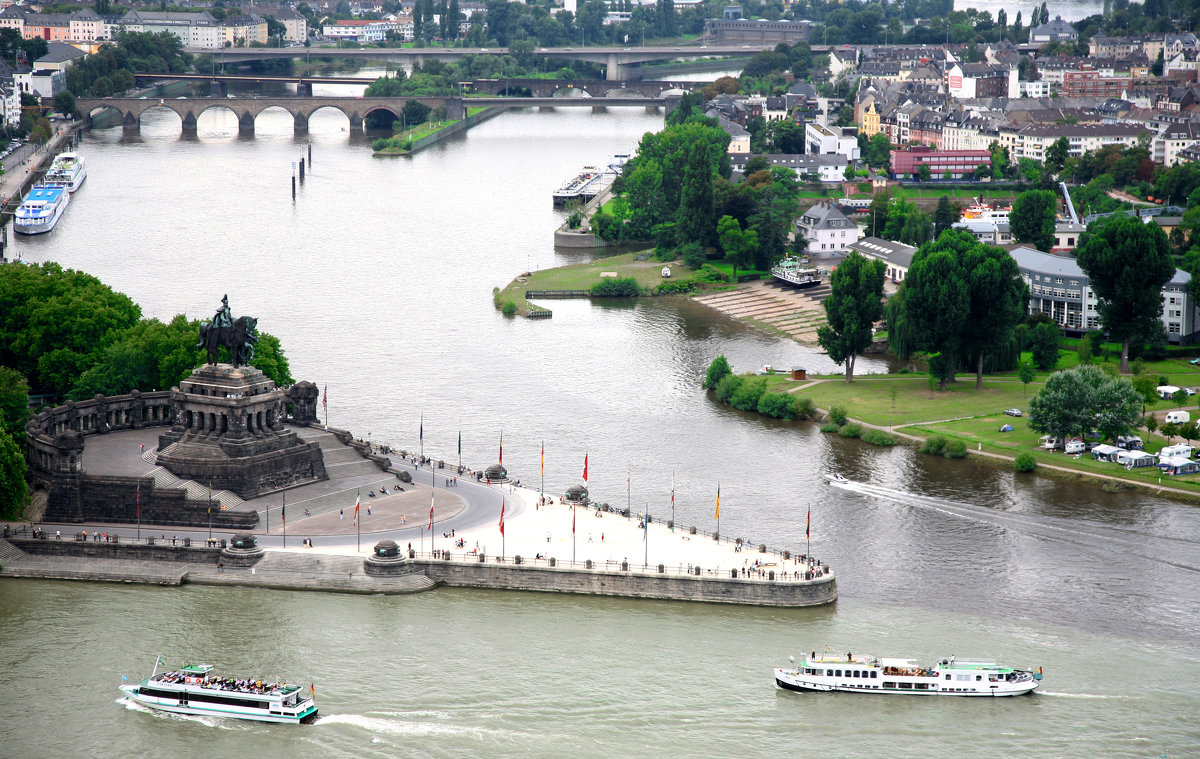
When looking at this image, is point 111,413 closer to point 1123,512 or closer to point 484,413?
point 484,413

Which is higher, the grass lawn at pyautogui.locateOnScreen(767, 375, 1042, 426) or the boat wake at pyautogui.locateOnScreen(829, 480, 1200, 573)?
the grass lawn at pyautogui.locateOnScreen(767, 375, 1042, 426)

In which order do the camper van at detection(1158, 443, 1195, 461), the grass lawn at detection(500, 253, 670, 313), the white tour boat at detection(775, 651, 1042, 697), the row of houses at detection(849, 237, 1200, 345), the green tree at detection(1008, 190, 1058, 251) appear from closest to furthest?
the white tour boat at detection(775, 651, 1042, 697) → the camper van at detection(1158, 443, 1195, 461) → the row of houses at detection(849, 237, 1200, 345) → the grass lawn at detection(500, 253, 670, 313) → the green tree at detection(1008, 190, 1058, 251)

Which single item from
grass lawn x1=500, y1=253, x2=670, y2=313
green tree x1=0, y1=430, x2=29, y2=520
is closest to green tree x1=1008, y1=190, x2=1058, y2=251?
grass lawn x1=500, y1=253, x2=670, y2=313

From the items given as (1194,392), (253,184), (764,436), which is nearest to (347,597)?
(764,436)

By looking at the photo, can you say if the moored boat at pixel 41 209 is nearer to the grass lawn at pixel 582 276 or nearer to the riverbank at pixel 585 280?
the riverbank at pixel 585 280

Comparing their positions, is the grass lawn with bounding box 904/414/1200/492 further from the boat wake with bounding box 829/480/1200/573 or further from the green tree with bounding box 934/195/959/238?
the green tree with bounding box 934/195/959/238

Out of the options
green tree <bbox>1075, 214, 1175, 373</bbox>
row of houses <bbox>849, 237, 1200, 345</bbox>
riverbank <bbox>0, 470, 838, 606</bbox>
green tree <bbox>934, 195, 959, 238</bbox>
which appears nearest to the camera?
riverbank <bbox>0, 470, 838, 606</bbox>

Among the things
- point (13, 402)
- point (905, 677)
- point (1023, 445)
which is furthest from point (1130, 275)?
point (13, 402)
